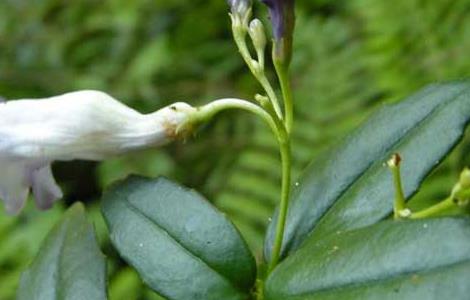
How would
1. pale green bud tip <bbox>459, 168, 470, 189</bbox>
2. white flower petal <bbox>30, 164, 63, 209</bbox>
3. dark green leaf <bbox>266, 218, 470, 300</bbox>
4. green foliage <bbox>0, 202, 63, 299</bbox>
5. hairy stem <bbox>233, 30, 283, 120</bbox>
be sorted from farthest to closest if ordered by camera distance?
green foliage <bbox>0, 202, 63, 299</bbox>
white flower petal <bbox>30, 164, 63, 209</bbox>
hairy stem <bbox>233, 30, 283, 120</bbox>
pale green bud tip <bbox>459, 168, 470, 189</bbox>
dark green leaf <bbox>266, 218, 470, 300</bbox>

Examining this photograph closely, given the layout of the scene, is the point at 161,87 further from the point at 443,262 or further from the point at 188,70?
the point at 443,262

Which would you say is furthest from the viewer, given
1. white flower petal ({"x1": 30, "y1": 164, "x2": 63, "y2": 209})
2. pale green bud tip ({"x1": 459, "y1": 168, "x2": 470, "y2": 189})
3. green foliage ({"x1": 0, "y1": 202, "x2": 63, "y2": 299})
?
green foliage ({"x1": 0, "y1": 202, "x2": 63, "y2": 299})

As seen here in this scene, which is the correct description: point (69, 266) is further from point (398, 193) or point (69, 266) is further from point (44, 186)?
point (398, 193)

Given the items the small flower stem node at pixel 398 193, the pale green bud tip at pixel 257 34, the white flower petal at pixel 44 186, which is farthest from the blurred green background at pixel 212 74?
the small flower stem node at pixel 398 193

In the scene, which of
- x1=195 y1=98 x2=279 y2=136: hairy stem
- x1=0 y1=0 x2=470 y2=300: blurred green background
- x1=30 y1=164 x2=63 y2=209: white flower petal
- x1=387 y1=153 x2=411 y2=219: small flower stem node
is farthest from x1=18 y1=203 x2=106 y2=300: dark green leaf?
x1=0 y1=0 x2=470 y2=300: blurred green background

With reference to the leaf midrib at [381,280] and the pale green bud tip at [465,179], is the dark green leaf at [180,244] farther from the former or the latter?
the pale green bud tip at [465,179]

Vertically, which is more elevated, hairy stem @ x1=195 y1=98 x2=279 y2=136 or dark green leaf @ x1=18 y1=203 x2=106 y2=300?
hairy stem @ x1=195 y1=98 x2=279 y2=136

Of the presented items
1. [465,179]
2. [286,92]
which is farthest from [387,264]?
[286,92]

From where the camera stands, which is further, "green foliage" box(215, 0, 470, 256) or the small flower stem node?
"green foliage" box(215, 0, 470, 256)

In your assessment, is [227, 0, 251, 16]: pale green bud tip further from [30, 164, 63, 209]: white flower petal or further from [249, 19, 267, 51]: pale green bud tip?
[30, 164, 63, 209]: white flower petal
